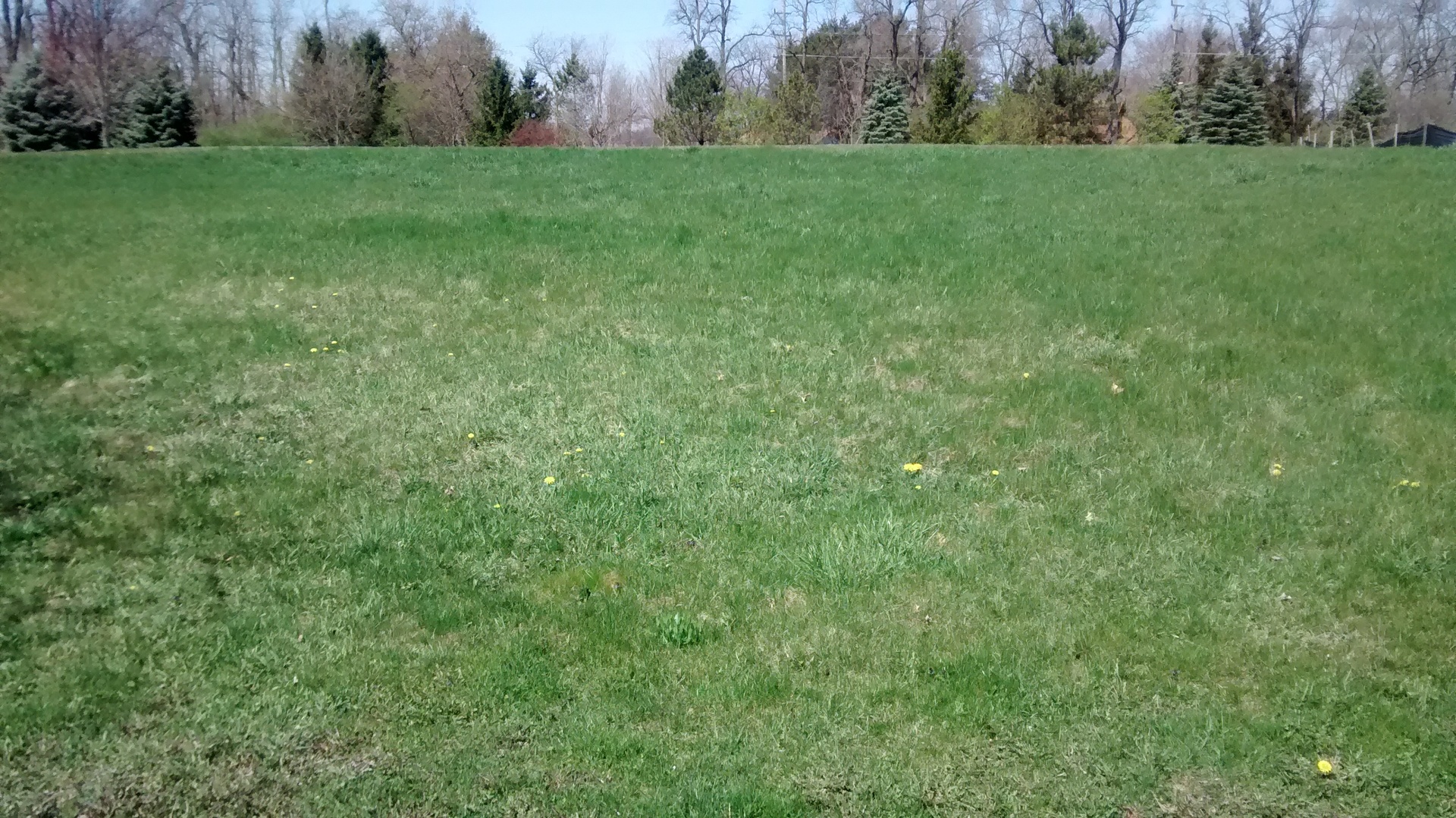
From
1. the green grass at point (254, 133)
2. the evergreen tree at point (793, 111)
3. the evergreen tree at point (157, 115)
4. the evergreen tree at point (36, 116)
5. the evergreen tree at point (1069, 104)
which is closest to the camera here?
the evergreen tree at point (36, 116)

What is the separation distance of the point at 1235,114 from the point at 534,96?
31.1 meters

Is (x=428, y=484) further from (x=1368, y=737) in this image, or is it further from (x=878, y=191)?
(x=878, y=191)

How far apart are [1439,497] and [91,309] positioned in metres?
10.8

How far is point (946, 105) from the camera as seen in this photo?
36.5 meters

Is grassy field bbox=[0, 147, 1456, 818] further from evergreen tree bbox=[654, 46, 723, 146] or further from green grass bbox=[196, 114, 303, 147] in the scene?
green grass bbox=[196, 114, 303, 147]

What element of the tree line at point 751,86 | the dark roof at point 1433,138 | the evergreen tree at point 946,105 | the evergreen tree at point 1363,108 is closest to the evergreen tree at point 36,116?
the tree line at point 751,86

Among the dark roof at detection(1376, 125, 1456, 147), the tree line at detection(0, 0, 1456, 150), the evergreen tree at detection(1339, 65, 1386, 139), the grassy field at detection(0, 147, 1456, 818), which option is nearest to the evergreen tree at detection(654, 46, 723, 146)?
the tree line at detection(0, 0, 1456, 150)

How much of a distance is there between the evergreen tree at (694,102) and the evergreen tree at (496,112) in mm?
5922

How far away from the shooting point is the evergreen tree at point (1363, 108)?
142 feet

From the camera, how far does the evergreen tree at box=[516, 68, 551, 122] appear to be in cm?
4716

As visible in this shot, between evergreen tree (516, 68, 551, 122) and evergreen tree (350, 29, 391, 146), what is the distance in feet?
19.6

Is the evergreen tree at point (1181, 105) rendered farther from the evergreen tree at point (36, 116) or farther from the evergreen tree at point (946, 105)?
the evergreen tree at point (36, 116)

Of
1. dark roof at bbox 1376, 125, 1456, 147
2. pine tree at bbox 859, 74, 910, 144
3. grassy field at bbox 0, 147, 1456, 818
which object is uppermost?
pine tree at bbox 859, 74, 910, 144

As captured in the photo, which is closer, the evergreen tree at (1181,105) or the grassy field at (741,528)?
Result: the grassy field at (741,528)
